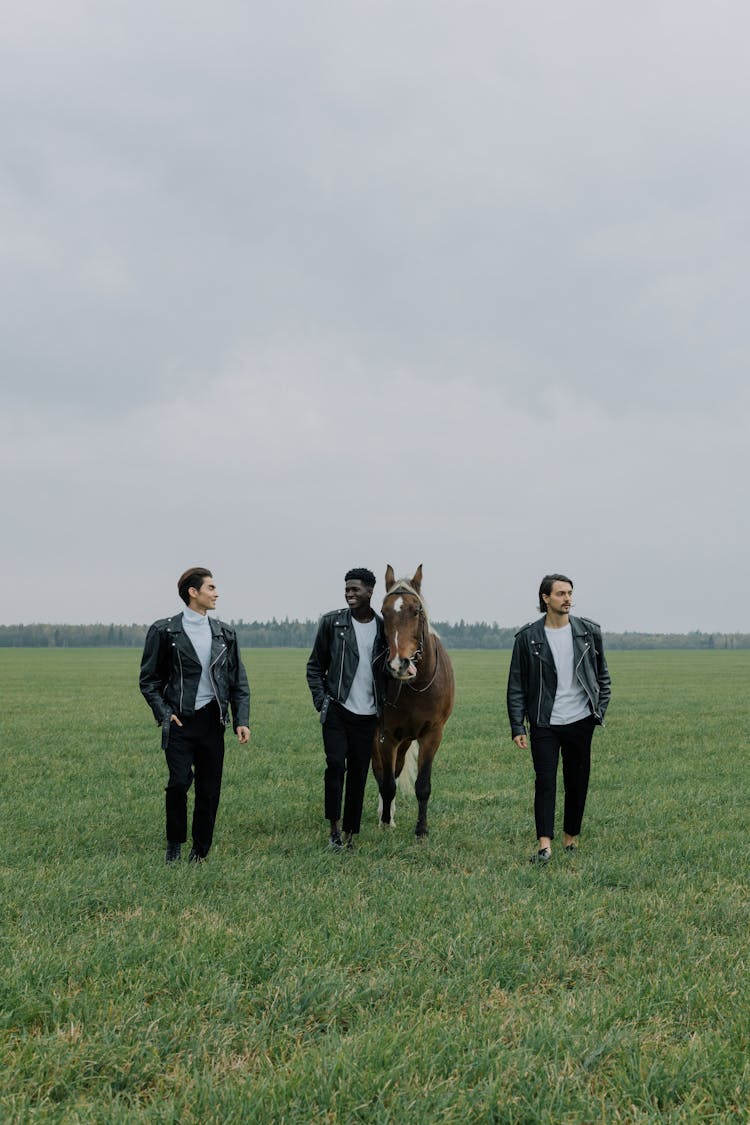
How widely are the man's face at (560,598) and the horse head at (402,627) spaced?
4.23 feet

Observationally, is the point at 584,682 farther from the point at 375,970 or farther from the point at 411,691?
the point at 375,970

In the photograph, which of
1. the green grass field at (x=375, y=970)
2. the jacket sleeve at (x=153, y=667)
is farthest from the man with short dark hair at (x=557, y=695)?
the jacket sleeve at (x=153, y=667)

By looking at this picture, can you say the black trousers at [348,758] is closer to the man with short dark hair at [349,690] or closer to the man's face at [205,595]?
the man with short dark hair at [349,690]

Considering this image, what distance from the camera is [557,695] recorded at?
8.21m

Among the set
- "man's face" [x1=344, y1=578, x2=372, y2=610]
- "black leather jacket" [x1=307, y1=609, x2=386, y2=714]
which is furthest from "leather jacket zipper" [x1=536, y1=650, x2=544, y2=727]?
"man's face" [x1=344, y1=578, x2=372, y2=610]

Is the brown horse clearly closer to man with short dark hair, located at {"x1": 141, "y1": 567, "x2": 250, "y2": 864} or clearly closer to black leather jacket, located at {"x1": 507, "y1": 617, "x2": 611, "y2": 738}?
black leather jacket, located at {"x1": 507, "y1": 617, "x2": 611, "y2": 738}

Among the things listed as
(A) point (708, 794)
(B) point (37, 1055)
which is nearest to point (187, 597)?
(B) point (37, 1055)

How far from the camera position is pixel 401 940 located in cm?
547

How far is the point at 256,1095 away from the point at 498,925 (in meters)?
2.52

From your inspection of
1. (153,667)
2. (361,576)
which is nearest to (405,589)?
(361,576)

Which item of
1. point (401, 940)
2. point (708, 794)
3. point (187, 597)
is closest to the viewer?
point (401, 940)

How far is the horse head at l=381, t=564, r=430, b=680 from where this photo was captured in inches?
319

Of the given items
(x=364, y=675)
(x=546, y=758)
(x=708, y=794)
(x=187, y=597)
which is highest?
(x=187, y=597)

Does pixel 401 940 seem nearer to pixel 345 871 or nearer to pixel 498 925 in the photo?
pixel 498 925
